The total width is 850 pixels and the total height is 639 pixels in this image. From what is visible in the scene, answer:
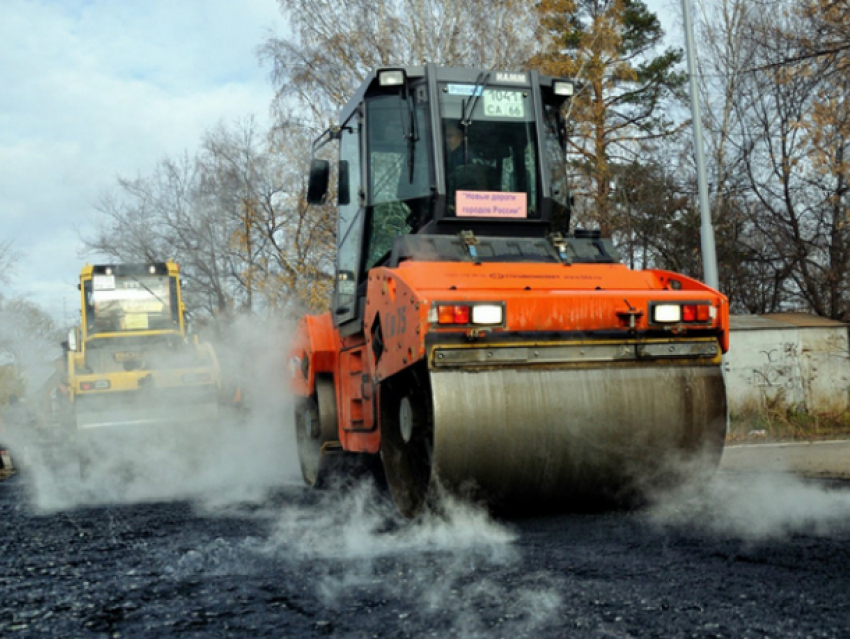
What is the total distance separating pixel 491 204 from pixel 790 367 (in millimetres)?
10739

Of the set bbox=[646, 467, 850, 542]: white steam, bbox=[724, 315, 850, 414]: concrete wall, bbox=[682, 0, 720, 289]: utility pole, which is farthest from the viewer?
bbox=[724, 315, 850, 414]: concrete wall

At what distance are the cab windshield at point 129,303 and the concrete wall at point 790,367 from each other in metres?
9.10

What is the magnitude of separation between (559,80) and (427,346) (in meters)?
2.83

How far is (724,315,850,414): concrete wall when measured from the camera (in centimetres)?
1558

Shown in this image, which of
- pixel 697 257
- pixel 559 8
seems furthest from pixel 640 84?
pixel 697 257

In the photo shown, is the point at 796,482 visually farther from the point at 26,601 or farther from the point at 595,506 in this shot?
the point at 26,601

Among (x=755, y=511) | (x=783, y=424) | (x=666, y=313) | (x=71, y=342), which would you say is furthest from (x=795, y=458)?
(x=71, y=342)

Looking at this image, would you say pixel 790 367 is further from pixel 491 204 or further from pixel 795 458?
pixel 491 204

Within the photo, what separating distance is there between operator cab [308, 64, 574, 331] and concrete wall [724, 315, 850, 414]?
9.78 metres

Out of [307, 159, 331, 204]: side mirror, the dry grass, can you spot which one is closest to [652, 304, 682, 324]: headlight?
[307, 159, 331, 204]: side mirror

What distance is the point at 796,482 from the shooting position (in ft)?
25.0

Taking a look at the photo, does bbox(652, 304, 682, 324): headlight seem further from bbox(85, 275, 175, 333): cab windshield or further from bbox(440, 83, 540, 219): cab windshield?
bbox(85, 275, 175, 333): cab windshield

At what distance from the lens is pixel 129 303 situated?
15172mm

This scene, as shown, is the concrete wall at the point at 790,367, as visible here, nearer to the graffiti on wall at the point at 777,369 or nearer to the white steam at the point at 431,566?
the graffiti on wall at the point at 777,369
